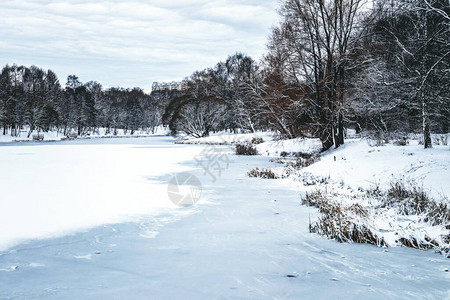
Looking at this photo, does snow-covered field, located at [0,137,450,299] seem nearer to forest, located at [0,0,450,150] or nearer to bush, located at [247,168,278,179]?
bush, located at [247,168,278,179]

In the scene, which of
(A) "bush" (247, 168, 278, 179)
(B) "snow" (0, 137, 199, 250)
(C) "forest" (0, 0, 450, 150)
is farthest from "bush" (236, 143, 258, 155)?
(B) "snow" (0, 137, 199, 250)

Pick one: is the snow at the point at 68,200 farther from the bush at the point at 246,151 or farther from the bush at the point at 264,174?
the bush at the point at 246,151

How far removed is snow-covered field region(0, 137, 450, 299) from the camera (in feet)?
Result: 11.5

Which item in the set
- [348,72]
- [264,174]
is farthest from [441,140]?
[264,174]

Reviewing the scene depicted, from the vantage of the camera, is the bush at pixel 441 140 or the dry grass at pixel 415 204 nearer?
the dry grass at pixel 415 204

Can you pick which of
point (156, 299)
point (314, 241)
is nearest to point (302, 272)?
point (314, 241)

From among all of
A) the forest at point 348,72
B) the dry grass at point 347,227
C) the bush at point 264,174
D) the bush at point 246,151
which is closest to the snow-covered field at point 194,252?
the dry grass at point 347,227

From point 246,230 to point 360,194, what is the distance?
419cm

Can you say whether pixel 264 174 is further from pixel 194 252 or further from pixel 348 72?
pixel 348 72

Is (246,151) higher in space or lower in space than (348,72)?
lower

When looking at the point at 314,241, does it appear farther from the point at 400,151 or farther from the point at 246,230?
the point at 400,151

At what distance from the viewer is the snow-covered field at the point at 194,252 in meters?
3.51

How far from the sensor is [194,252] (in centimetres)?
470

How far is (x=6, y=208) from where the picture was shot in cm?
715
